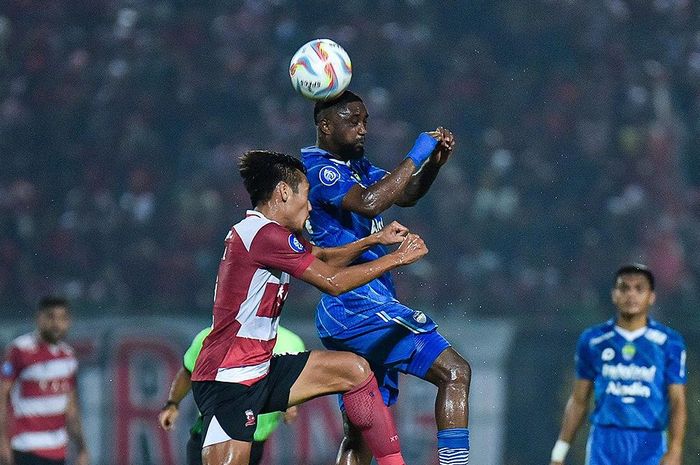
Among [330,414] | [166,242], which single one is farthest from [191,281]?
[330,414]

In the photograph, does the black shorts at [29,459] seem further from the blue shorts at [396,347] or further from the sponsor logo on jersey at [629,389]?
the sponsor logo on jersey at [629,389]

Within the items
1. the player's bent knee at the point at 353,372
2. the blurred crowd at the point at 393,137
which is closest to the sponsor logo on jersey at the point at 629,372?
the player's bent knee at the point at 353,372

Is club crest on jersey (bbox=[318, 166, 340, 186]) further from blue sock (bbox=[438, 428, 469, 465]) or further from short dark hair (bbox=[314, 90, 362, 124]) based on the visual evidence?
blue sock (bbox=[438, 428, 469, 465])

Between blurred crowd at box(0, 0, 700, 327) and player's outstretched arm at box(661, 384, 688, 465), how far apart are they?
3.18 metres

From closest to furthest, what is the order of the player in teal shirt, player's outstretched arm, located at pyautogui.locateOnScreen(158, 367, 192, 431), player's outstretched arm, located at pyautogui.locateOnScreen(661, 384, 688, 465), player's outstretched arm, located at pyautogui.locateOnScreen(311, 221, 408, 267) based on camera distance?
1. player's outstretched arm, located at pyautogui.locateOnScreen(311, 221, 408, 267)
2. player's outstretched arm, located at pyautogui.locateOnScreen(158, 367, 192, 431)
3. the player in teal shirt
4. player's outstretched arm, located at pyautogui.locateOnScreen(661, 384, 688, 465)

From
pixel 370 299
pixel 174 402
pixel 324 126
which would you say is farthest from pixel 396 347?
pixel 174 402

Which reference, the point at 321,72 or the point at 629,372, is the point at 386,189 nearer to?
the point at 321,72

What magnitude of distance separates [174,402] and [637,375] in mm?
2598

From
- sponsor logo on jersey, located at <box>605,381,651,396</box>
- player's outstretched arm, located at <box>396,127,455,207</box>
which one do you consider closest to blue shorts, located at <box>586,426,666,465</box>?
sponsor logo on jersey, located at <box>605,381,651,396</box>

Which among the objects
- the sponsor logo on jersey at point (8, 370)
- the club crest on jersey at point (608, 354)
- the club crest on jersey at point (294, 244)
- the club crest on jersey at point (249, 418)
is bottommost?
the club crest on jersey at point (249, 418)

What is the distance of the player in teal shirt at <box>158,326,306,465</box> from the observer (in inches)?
223

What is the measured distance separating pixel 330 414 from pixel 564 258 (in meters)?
2.45

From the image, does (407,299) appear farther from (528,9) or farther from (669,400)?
(669,400)

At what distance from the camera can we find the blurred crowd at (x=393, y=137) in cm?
997
